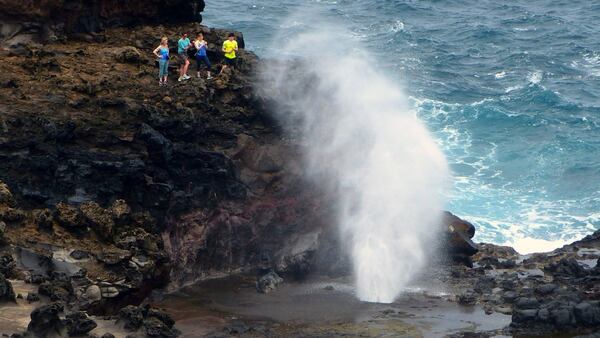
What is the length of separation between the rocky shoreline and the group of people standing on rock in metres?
0.44

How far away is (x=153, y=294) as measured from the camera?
27.8 meters

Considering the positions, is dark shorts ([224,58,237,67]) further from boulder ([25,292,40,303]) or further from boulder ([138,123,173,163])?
boulder ([25,292,40,303])

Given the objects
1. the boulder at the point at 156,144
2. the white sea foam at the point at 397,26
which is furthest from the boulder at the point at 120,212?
the white sea foam at the point at 397,26

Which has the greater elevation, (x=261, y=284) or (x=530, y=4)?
(x=530, y=4)

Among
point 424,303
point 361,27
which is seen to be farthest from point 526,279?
point 361,27

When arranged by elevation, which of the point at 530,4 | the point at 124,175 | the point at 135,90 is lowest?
the point at 124,175

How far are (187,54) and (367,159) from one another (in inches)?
278

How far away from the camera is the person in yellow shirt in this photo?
32.3 meters

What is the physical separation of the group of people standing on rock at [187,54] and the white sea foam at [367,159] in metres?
1.36

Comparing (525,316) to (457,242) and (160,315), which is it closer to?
(457,242)

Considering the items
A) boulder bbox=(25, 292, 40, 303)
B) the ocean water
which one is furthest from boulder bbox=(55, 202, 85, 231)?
the ocean water

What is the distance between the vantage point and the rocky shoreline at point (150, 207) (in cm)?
2438

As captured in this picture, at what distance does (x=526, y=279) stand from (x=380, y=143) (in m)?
6.90

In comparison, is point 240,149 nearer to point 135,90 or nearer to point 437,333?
point 135,90
